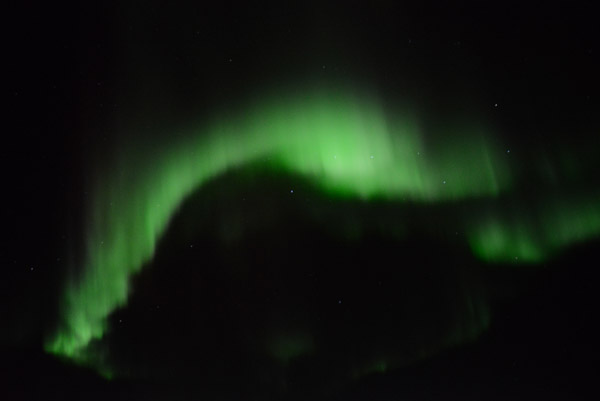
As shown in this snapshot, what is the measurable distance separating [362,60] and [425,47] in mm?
121

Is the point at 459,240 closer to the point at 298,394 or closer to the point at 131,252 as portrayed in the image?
the point at 298,394

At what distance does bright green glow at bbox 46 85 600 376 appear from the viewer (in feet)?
2.99

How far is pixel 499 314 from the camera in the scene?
0.91 m

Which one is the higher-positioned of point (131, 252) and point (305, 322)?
point (131, 252)

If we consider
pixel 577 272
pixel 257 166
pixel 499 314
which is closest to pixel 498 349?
pixel 499 314

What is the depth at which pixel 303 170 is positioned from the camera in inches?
37.2

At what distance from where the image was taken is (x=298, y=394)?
96 cm

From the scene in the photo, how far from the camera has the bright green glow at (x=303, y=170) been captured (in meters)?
0.91

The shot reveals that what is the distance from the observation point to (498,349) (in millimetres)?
904

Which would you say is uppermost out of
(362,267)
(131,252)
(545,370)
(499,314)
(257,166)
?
(257,166)

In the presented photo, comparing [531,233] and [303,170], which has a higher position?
[303,170]

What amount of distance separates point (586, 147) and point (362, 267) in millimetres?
474

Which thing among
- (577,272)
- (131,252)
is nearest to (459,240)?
(577,272)

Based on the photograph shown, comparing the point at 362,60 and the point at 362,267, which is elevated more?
the point at 362,60
